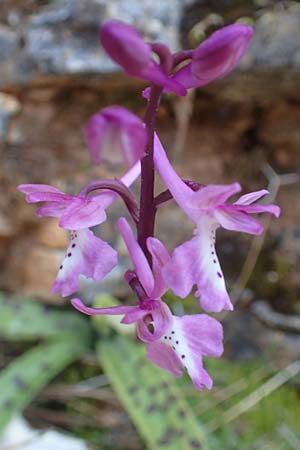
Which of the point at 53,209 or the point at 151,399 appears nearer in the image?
the point at 53,209

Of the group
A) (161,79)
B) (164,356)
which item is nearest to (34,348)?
(164,356)

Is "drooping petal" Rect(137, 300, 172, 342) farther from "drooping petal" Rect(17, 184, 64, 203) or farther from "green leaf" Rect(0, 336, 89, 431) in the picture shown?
"green leaf" Rect(0, 336, 89, 431)

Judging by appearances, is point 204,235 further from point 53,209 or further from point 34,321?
point 34,321

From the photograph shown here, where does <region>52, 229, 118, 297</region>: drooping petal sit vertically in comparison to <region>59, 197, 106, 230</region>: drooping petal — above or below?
below

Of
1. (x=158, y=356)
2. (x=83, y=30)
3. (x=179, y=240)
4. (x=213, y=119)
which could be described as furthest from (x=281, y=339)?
(x=158, y=356)

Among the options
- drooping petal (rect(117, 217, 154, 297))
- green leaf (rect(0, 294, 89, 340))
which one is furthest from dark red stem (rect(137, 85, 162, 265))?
green leaf (rect(0, 294, 89, 340))

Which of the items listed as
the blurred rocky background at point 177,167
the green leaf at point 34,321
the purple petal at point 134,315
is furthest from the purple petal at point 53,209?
the green leaf at point 34,321
